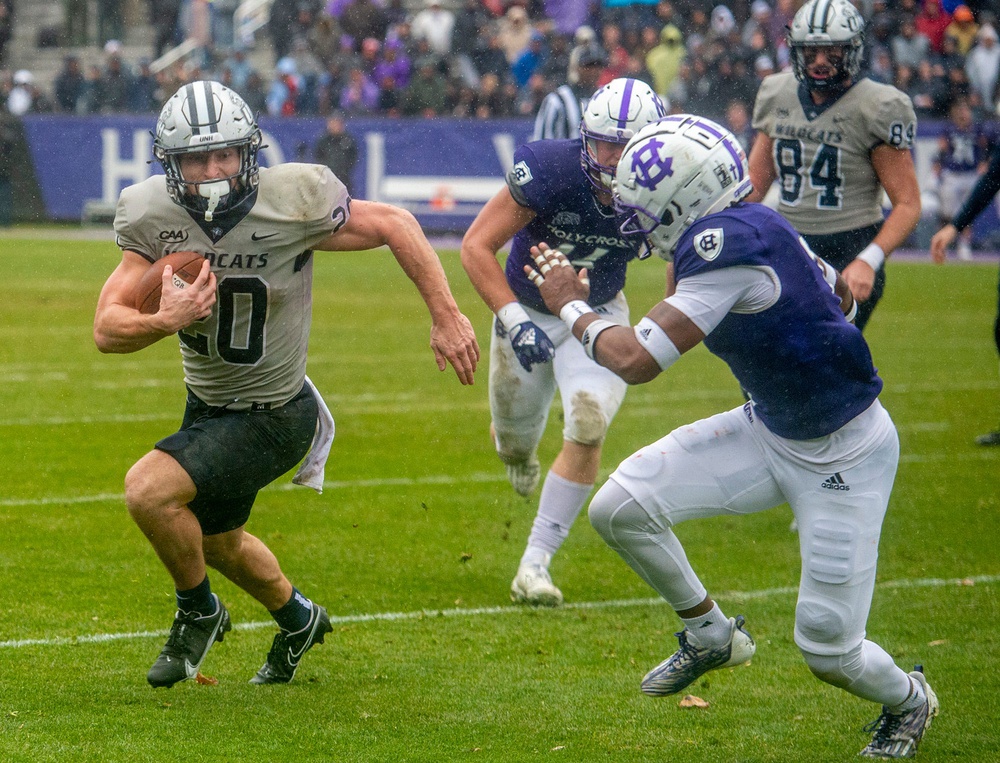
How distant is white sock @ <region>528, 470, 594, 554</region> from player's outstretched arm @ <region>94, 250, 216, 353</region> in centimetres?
199

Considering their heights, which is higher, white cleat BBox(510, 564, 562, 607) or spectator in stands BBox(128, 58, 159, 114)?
white cleat BBox(510, 564, 562, 607)

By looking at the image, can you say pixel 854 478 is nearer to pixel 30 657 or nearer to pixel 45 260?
pixel 30 657

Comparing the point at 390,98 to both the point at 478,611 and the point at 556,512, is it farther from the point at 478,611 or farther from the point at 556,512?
the point at 478,611

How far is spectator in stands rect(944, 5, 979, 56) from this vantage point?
723 inches

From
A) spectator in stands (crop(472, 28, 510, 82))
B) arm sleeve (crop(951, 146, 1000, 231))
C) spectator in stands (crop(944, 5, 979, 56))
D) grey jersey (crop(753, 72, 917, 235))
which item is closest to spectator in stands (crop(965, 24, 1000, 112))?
spectator in stands (crop(944, 5, 979, 56))

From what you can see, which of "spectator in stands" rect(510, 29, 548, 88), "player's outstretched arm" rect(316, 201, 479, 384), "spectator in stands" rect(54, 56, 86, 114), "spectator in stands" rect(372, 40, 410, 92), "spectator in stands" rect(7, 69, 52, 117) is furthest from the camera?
"spectator in stands" rect(54, 56, 86, 114)

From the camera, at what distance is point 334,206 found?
4.28m

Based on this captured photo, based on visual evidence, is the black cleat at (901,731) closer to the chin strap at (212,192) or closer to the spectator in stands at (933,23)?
the chin strap at (212,192)

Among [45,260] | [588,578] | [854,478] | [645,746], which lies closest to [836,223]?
[588,578]

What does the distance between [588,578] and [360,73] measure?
16.1 meters

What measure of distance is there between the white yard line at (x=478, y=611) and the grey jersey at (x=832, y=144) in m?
1.62

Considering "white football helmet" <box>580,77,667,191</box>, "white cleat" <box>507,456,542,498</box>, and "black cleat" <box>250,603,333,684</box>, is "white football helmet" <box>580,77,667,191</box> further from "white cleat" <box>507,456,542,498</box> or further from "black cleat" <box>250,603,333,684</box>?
"black cleat" <box>250,603,333,684</box>

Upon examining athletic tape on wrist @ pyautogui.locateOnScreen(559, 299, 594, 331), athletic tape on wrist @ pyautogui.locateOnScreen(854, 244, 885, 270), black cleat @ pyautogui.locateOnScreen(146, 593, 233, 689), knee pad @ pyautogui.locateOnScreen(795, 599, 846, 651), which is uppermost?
athletic tape on wrist @ pyautogui.locateOnScreen(559, 299, 594, 331)

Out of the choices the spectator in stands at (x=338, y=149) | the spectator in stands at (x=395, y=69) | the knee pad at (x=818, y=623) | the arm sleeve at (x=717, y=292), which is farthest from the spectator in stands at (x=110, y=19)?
the knee pad at (x=818, y=623)
